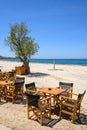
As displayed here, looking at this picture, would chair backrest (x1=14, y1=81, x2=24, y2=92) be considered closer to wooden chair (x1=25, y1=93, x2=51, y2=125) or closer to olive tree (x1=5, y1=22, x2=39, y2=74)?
wooden chair (x1=25, y1=93, x2=51, y2=125)

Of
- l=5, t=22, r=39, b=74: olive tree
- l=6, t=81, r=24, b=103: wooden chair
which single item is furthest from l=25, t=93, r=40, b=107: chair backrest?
l=5, t=22, r=39, b=74: olive tree

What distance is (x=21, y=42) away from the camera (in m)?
19.9

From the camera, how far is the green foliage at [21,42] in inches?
776

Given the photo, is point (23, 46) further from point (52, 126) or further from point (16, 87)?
point (52, 126)

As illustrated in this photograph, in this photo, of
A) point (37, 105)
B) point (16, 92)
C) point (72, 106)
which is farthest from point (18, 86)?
point (72, 106)

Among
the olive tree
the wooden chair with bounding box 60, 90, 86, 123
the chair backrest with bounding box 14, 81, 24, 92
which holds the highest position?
the olive tree

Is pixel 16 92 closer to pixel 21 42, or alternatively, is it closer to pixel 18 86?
pixel 18 86

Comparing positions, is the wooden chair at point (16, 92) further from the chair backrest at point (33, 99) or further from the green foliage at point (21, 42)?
the green foliage at point (21, 42)

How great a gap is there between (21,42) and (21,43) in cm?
11

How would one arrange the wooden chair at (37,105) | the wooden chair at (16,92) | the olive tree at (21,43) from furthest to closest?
the olive tree at (21,43) < the wooden chair at (16,92) < the wooden chair at (37,105)

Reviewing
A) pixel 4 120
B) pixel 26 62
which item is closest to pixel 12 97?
pixel 4 120

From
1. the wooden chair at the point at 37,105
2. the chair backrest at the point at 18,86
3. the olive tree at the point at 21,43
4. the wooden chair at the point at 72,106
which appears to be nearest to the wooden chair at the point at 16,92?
the chair backrest at the point at 18,86

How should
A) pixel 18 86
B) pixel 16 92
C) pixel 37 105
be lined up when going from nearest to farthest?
pixel 37 105, pixel 18 86, pixel 16 92

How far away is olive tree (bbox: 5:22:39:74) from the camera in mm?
19719
